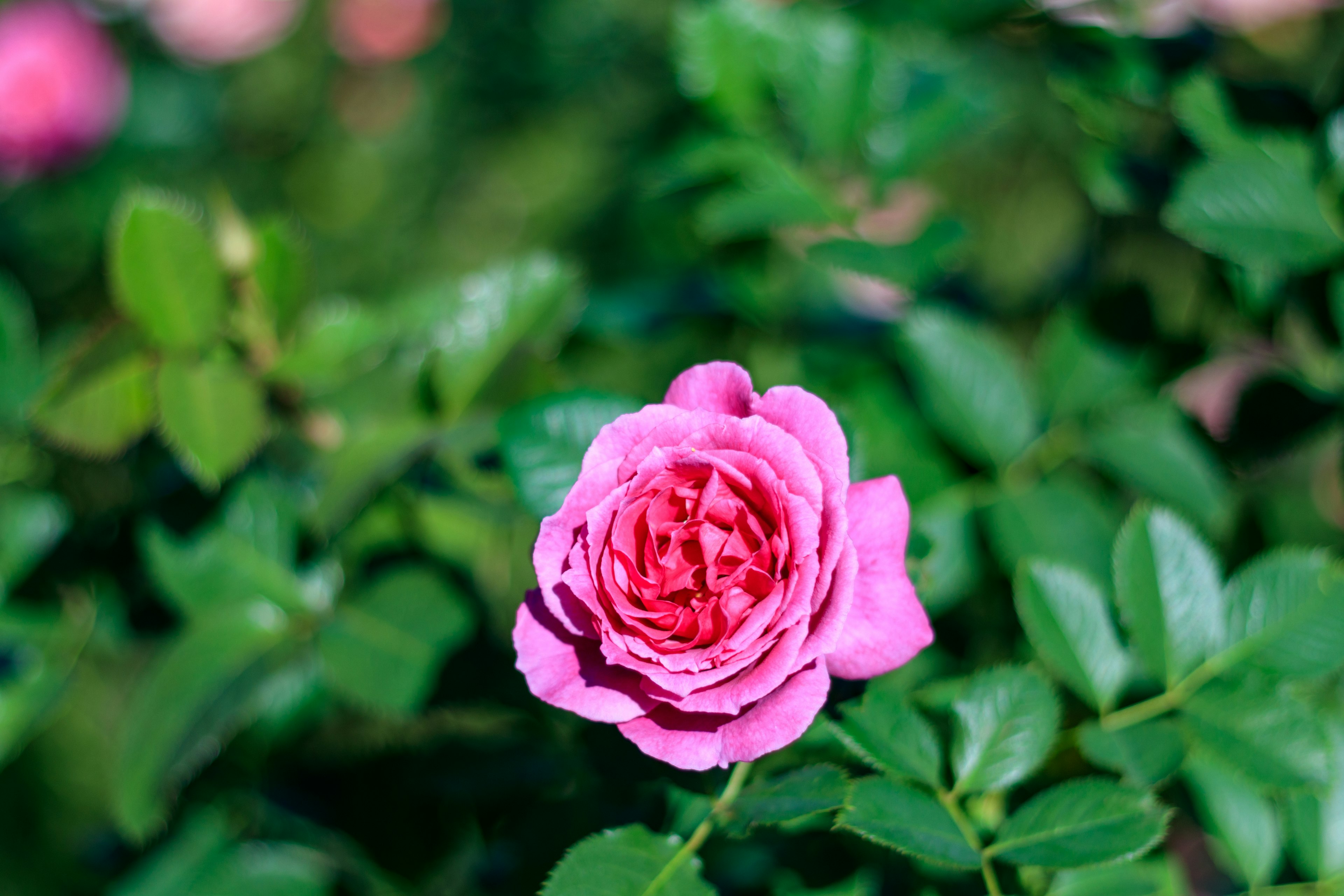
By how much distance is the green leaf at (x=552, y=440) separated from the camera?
571 mm

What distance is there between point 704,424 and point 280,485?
487 millimetres

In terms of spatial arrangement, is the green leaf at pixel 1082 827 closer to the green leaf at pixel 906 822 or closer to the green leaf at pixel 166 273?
the green leaf at pixel 906 822

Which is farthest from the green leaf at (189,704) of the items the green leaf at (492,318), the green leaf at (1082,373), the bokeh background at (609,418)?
the green leaf at (1082,373)

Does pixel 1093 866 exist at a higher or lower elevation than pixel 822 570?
lower

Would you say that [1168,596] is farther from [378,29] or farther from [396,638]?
[378,29]

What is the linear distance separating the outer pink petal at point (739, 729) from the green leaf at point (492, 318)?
1.18ft

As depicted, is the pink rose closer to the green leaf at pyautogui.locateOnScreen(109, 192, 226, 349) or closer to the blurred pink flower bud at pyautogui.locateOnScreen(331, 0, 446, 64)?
the green leaf at pyautogui.locateOnScreen(109, 192, 226, 349)

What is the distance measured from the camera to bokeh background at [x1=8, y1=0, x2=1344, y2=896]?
2.31 feet

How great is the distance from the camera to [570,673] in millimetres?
487

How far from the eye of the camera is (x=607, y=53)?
7.93 ft

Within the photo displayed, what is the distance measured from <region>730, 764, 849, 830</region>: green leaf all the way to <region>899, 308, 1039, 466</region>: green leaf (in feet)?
1.25

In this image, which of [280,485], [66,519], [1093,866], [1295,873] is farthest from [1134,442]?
[66,519]

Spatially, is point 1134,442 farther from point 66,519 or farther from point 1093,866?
point 66,519

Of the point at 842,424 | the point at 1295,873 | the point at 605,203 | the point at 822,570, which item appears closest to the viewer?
the point at 822,570
